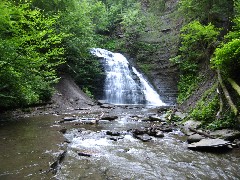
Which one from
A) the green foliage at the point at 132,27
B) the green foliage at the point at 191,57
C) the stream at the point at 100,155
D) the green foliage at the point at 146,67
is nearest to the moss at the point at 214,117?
the stream at the point at 100,155

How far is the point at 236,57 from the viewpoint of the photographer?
29.6 ft

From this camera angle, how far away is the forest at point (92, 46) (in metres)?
9.40

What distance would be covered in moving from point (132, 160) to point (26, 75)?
6721mm

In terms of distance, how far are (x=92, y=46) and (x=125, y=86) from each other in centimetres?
475

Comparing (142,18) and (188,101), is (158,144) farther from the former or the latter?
(142,18)

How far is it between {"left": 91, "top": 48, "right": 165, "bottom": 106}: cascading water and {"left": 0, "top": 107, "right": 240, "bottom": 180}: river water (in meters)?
13.8

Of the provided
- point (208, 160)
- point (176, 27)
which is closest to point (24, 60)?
point (208, 160)

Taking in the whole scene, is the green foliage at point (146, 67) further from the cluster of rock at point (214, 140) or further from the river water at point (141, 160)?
the river water at point (141, 160)

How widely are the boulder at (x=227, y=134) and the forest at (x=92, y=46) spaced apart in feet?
1.63

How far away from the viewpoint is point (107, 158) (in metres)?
5.93

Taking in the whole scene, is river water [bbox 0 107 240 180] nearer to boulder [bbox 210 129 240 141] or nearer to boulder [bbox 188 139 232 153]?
boulder [bbox 188 139 232 153]

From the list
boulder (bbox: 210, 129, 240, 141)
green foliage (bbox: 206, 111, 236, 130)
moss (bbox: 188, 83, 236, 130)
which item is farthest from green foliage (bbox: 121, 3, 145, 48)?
boulder (bbox: 210, 129, 240, 141)

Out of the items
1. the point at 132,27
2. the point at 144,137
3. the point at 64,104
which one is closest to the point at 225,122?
the point at 144,137

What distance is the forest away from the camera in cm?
940
